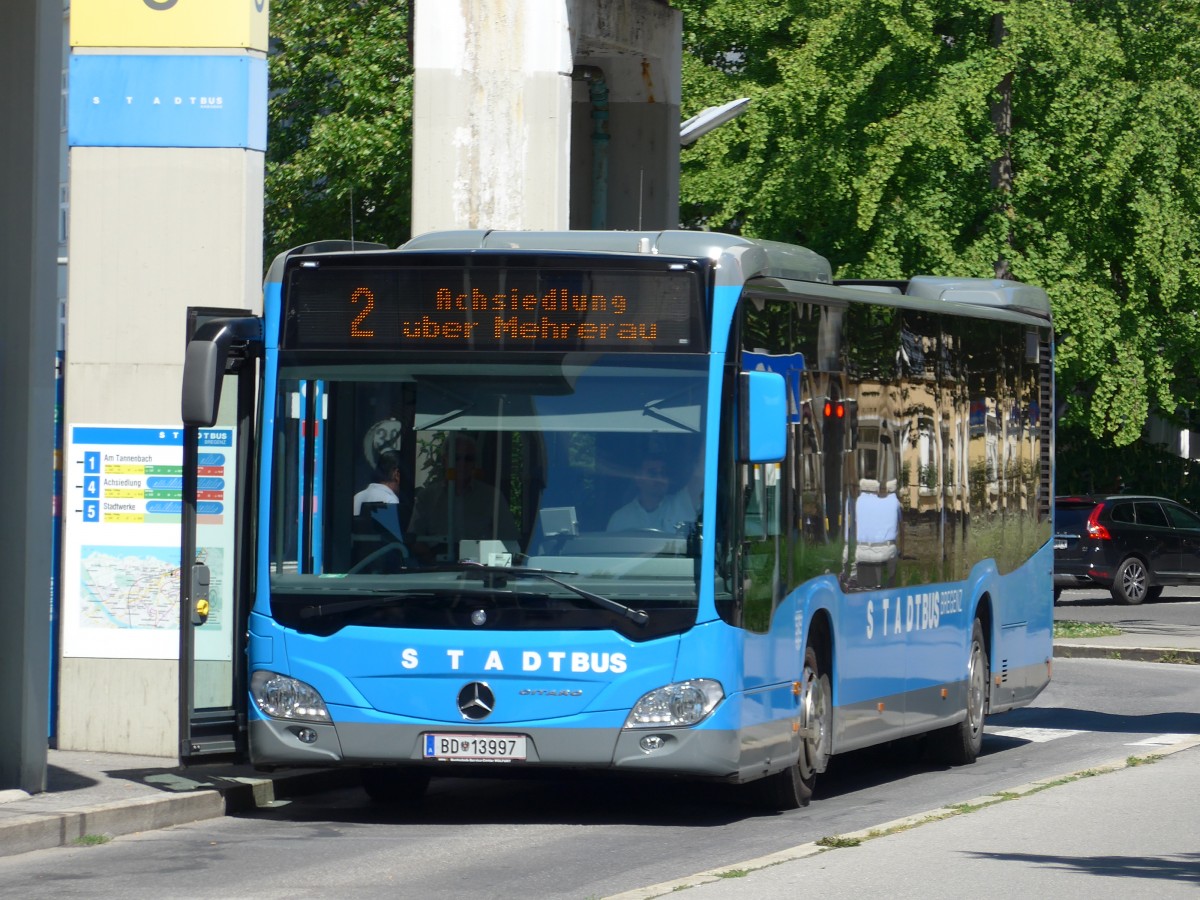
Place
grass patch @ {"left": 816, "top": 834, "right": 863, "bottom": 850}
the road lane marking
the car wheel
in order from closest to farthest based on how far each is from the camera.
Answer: grass patch @ {"left": 816, "top": 834, "right": 863, "bottom": 850} → the road lane marking → the car wheel

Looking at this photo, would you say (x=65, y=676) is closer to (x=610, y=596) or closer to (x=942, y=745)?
(x=610, y=596)

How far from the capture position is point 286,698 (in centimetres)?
1102

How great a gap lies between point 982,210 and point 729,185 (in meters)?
3.37

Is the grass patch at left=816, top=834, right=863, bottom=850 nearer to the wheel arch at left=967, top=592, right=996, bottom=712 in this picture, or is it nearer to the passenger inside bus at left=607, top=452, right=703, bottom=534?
the passenger inside bus at left=607, top=452, right=703, bottom=534

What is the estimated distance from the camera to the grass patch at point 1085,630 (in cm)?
2631

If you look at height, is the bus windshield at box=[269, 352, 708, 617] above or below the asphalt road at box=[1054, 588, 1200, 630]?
above

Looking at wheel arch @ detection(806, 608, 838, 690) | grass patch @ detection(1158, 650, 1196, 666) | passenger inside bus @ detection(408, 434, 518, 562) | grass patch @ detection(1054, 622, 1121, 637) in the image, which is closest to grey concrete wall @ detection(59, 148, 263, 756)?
passenger inside bus @ detection(408, 434, 518, 562)

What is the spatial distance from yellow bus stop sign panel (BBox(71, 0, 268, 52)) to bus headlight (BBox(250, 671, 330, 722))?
410 centimetres

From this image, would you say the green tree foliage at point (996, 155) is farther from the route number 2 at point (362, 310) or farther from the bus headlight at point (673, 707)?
the bus headlight at point (673, 707)

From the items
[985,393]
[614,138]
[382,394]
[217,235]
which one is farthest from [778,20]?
[382,394]

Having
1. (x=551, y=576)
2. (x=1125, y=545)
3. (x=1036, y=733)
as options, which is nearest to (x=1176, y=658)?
(x=1036, y=733)

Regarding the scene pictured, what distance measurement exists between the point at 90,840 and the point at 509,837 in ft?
6.34

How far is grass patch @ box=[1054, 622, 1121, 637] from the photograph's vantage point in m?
26.3

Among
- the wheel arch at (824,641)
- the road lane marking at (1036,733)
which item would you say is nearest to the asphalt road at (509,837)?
the wheel arch at (824,641)
